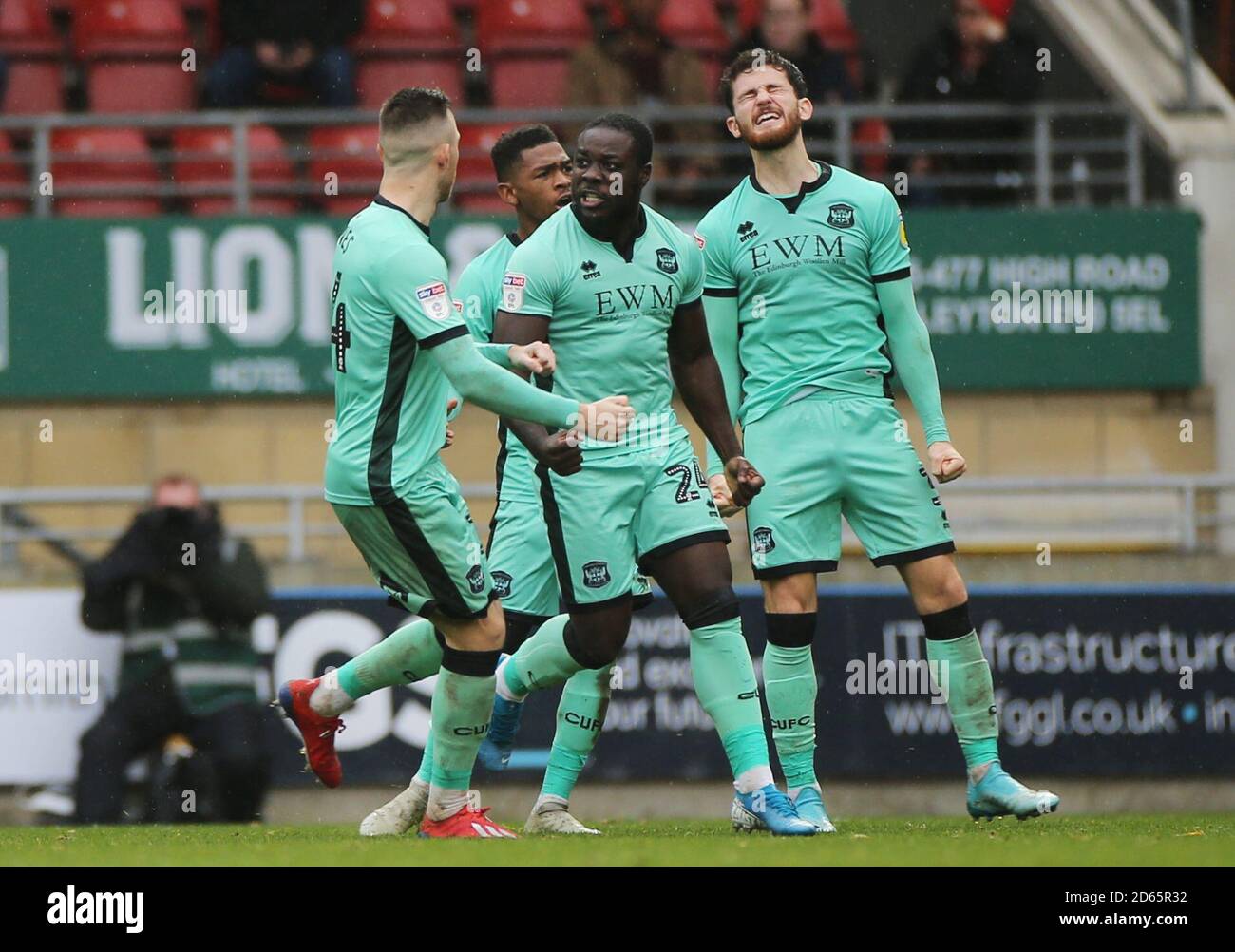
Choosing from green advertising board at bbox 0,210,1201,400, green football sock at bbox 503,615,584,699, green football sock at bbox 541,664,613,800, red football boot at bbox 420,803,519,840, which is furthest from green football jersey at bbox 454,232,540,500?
green advertising board at bbox 0,210,1201,400

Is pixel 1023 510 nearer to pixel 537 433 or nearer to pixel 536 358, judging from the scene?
pixel 537 433

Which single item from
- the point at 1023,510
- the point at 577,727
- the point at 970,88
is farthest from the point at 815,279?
the point at 970,88

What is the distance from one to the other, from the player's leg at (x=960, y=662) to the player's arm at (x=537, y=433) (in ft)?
4.01

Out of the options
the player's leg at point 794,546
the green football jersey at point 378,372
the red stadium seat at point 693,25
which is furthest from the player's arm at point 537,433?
the red stadium seat at point 693,25

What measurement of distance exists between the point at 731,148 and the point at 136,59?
3666 millimetres

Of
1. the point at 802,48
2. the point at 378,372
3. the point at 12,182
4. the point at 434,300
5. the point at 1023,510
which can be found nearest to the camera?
the point at 434,300

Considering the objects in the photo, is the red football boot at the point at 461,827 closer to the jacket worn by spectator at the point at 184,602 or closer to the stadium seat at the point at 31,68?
the jacket worn by spectator at the point at 184,602

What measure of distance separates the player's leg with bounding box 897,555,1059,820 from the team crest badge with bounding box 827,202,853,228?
106cm

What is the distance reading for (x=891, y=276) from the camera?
6.59 meters

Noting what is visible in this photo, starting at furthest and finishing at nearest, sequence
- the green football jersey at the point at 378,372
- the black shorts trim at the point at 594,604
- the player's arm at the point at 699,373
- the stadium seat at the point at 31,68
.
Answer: the stadium seat at the point at 31,68
the player's arm at the point at 699,373
the black shorts trim at the point at 594,604
the green football jersey at the point at 378,372

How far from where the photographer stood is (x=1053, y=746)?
372 inches

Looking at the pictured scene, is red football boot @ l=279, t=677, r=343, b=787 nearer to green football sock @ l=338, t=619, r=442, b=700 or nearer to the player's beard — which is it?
green football sock @ l=338, t=619, r=442, b=700

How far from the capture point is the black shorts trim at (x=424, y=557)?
5953mm
